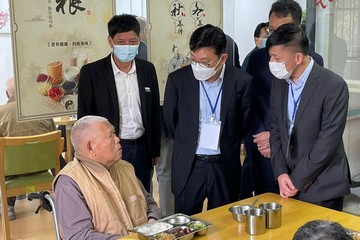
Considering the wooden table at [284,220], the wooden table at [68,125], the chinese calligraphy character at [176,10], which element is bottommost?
the wooden table at [68,125]

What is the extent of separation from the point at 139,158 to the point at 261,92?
88 centimetres

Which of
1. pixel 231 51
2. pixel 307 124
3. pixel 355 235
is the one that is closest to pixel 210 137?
pixel 307 124

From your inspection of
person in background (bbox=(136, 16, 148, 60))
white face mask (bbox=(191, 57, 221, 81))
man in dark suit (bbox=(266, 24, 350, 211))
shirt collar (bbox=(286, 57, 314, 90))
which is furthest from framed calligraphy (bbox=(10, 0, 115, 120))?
shirt collar (bbox=(286, 57, 314, 90))

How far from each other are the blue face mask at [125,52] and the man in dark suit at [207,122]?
32 centimetres

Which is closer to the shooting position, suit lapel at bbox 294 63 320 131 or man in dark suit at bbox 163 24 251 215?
suit lapel at bbox 294 63 320 131

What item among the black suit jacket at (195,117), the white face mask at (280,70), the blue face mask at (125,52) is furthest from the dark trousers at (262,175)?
the blue face mask at (125,52)

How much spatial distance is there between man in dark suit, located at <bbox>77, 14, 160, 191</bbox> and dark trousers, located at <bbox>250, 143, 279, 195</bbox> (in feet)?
2.34

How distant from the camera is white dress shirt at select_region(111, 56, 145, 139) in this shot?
119 inches

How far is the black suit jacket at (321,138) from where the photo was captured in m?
2.36

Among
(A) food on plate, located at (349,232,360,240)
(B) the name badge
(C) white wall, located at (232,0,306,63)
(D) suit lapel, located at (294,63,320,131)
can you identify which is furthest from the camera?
(C) white wall, located at (232,0,306,63)

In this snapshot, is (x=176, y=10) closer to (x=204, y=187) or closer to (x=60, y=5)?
(x=60, y=5)

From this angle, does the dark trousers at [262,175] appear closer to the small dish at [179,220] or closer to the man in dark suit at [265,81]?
the man in dark suit at [265,81]

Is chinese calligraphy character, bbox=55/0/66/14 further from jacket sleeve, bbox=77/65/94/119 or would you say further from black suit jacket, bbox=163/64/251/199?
black suit jacket, bbox=163/64/251/199

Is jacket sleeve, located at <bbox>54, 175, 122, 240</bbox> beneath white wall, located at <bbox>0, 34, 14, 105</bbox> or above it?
beneath
